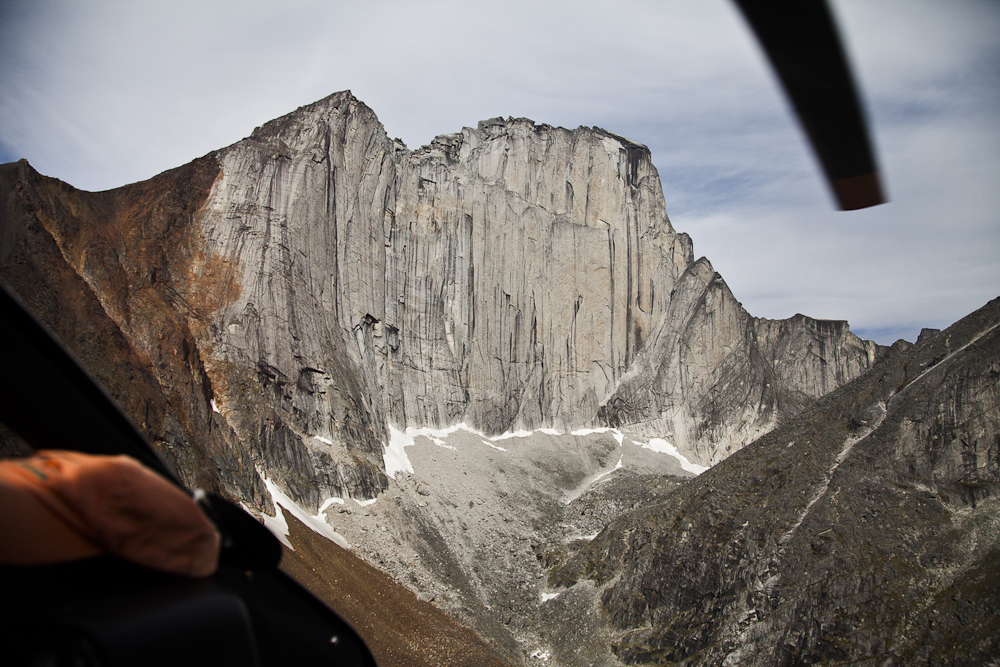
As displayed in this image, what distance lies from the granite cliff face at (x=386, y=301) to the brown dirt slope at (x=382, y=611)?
→ 658 cm

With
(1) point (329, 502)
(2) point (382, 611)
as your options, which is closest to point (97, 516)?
(2) point (382, 611)

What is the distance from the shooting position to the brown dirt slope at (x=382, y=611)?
120 ft

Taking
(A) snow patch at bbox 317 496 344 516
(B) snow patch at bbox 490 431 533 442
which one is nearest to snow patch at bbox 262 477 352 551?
(A) snow patch at bbox 317 496 344 516

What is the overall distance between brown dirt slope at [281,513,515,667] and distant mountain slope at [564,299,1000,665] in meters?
10.8

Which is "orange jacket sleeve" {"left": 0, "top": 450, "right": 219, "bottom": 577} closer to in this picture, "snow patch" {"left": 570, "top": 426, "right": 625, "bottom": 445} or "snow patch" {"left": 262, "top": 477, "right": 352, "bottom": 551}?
"snow patch" {"left": 262, "top": 477, "right": 352, "bottom": 551}

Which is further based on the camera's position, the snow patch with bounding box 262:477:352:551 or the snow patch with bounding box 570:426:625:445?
the snow patch with bounding box 570:426:625:445

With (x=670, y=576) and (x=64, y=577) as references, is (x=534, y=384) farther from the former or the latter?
(x=64, y=577)

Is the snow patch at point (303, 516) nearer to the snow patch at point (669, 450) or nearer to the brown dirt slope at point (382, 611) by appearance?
the brown dirt slope at point (382, 611)

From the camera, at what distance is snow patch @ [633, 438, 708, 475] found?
298 feet

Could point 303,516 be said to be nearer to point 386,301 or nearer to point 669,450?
point 386,301

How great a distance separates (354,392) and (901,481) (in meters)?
45.9

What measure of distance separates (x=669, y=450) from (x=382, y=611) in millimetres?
60205

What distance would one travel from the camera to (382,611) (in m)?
40.6

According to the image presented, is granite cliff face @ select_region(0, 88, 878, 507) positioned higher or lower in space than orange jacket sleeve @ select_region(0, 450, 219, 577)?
higher
